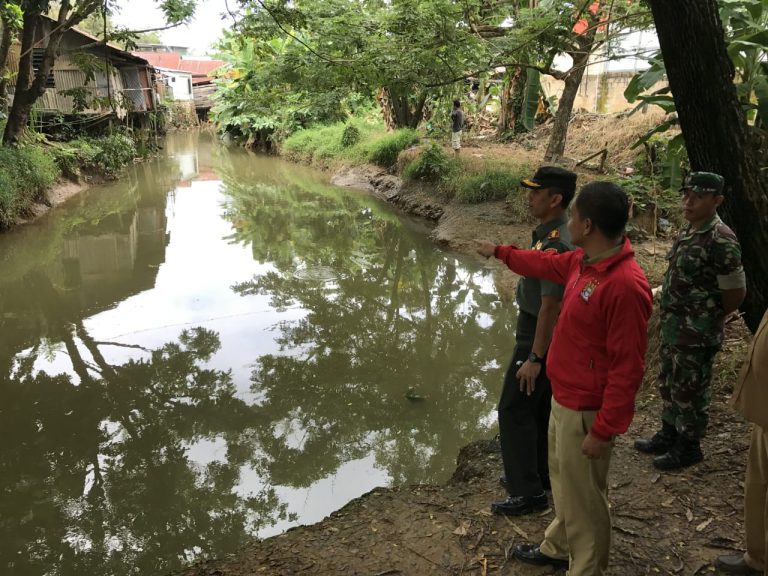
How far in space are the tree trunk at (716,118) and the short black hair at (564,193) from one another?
1020 mm

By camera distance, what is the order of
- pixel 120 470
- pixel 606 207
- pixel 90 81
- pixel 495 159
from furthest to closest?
1. pixel 90 81
2. pixel 495 159
3. pixel 120 470
4. pixel 606 207

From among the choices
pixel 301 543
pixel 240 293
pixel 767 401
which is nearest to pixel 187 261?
pixel 240 293

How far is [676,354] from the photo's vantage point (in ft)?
9.57

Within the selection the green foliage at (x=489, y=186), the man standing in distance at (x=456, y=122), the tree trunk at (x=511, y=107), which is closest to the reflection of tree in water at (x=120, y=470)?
the green foliage at (x=489, y=186)

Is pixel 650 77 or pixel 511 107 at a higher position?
pixel 511 107

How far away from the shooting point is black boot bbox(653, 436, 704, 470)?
303 cm

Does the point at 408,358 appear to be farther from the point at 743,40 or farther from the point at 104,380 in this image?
the point at 743,40

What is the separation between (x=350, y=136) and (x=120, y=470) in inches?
664

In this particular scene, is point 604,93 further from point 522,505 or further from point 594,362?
point 594,362

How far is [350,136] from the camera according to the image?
19.6m

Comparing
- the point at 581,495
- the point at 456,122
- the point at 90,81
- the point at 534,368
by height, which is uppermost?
the point at 90,81

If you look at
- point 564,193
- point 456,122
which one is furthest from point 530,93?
point 564,193

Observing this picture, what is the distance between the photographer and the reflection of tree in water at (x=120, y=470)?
11.1 ft

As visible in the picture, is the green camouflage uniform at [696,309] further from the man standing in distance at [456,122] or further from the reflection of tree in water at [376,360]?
the man standing in distance at [456,122]
